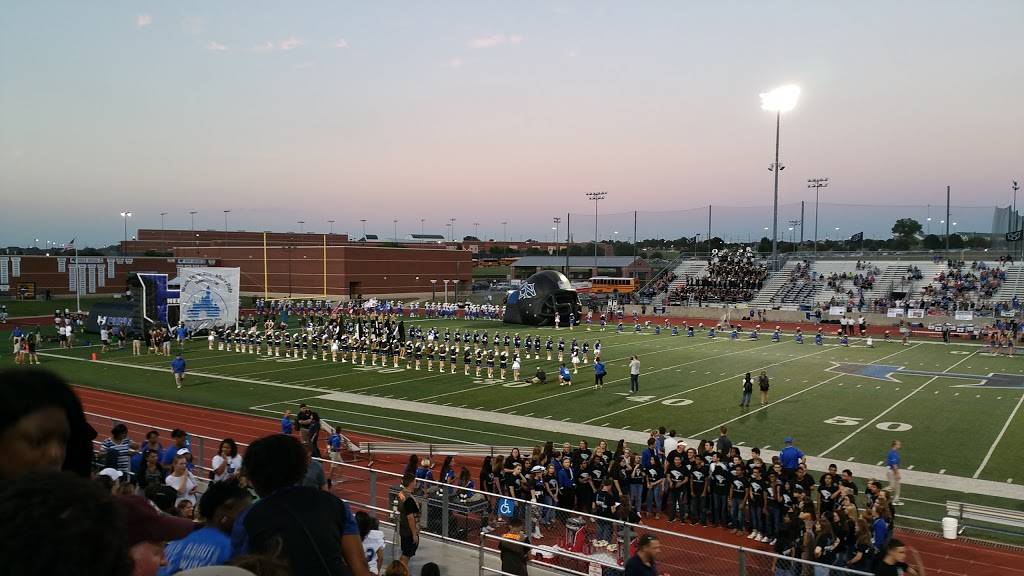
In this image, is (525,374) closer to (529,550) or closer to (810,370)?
(810,370)

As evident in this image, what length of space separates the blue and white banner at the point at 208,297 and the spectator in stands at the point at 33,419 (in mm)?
37401

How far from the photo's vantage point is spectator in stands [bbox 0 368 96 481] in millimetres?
1833

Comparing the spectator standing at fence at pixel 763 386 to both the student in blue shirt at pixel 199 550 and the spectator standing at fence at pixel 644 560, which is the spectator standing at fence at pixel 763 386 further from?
the student in blue shirt at pixel 199 550

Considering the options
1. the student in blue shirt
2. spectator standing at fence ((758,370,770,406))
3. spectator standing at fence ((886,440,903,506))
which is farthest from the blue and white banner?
the student in blue shirt

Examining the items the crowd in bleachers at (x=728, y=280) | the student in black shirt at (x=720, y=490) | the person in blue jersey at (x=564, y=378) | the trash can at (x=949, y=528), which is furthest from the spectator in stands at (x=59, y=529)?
the crowd in bleachers at (x=728, y=280)

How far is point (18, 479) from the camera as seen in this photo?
4.37ft

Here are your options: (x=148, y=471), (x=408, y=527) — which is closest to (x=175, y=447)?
(x=148, y=471)

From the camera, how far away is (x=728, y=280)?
58.8 meters

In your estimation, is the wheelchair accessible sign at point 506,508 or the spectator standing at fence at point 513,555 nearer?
the spectator standing at fence at point 513,555

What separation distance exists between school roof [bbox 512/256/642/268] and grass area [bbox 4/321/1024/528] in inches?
2090

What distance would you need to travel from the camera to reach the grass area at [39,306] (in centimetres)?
5419

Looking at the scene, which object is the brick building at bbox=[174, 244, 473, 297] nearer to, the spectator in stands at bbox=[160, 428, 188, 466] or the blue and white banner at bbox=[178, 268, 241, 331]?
the blue and white banner at bbox=[178, 268, 241, 331]

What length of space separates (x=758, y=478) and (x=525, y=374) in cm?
1645

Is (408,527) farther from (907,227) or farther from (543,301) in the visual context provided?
(907,227)
